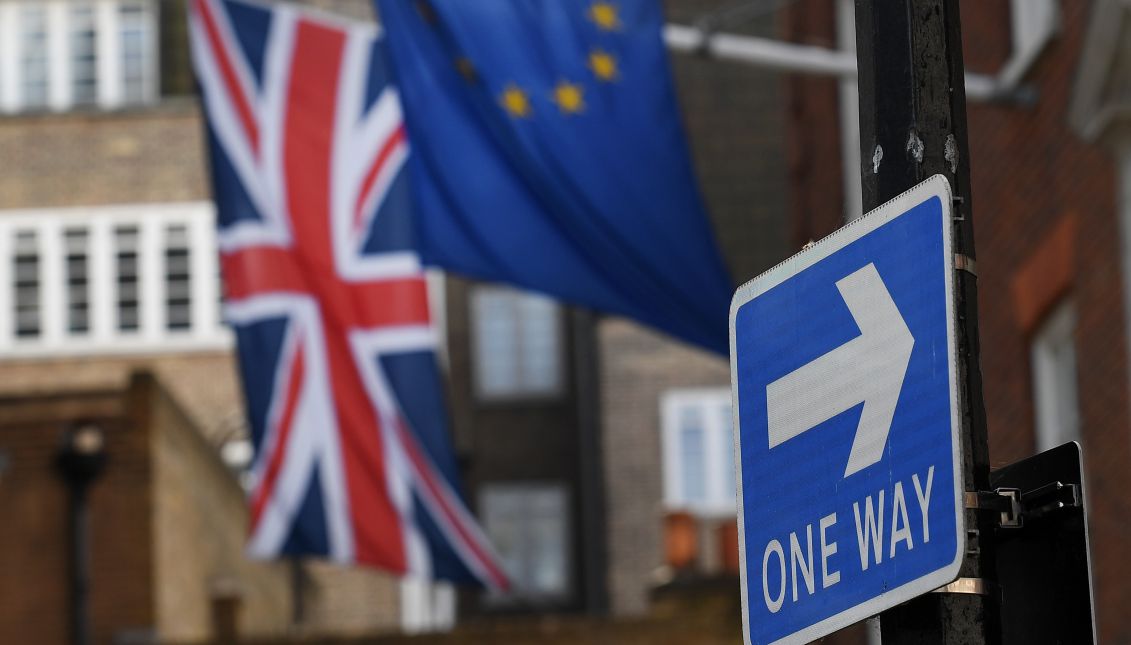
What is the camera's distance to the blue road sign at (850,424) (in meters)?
4.27

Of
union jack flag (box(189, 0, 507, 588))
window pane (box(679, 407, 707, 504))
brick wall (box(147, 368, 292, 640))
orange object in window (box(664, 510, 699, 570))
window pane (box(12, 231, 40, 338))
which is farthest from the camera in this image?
window pane (box(12, 231, 40, 338))

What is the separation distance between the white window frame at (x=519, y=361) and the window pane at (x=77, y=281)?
6.58 meters

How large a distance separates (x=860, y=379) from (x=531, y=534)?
1489 inches

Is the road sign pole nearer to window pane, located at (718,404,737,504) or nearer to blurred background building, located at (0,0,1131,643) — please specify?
blurred background building, located at (0,0,1131,643)

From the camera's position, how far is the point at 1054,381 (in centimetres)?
1497

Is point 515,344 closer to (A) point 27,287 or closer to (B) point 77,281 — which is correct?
(B) point 77,281

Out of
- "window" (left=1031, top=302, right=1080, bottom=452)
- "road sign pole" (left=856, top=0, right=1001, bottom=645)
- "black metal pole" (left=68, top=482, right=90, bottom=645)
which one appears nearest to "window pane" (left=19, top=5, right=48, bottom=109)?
"black metal pole" (left=68, top=482, right=90, bottom=645)

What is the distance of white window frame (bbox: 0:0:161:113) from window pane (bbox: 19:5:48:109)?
0.17ft

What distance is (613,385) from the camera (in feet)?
137

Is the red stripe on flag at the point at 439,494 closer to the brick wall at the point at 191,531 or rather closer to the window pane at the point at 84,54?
the brick wall at the point at 191,531

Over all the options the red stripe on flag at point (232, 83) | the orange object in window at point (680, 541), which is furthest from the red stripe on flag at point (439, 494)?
the orange object in window at point (680, 541)

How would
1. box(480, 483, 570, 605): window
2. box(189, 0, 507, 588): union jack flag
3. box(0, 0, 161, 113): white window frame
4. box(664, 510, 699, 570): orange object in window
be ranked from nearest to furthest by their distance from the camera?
box(189, 0, 507, 588): union jack flag, box(664, 510, 699, 570): orange object in window, box(480, 483, 570, 605): window, box(0, 0, 161, 113): white window frame

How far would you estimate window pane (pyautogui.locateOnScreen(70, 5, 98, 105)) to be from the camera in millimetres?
42688

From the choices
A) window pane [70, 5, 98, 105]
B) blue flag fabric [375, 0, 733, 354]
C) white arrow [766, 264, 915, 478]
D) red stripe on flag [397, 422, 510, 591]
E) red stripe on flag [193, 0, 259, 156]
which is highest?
window pane [70, 5, 98, 105]
